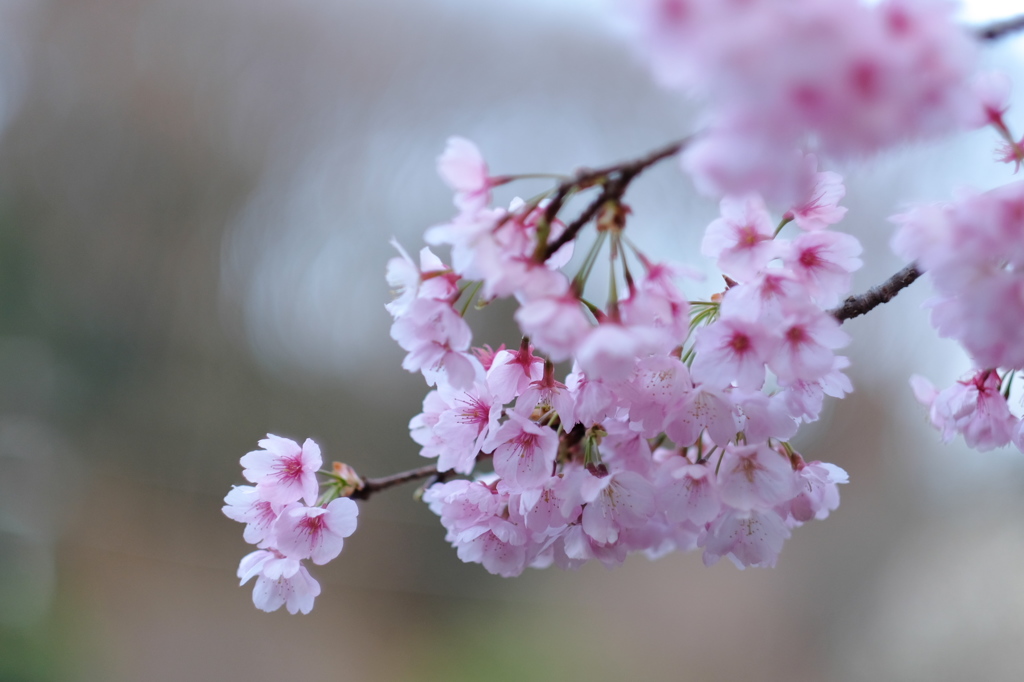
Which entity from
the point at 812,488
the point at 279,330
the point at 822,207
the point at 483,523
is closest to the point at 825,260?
the point at 822,207

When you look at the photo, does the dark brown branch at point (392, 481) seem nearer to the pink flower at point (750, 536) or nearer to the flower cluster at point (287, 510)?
the flower cluster at point (287, 510)

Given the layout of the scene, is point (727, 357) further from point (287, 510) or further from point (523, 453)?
point (287, 510)

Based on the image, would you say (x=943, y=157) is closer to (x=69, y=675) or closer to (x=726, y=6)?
(x=726, y=6)

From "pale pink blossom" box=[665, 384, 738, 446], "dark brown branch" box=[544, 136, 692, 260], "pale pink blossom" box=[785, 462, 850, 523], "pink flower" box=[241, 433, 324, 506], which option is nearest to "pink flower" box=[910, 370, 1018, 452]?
"pale pink blossom" box=[785, 462, 850, 523]

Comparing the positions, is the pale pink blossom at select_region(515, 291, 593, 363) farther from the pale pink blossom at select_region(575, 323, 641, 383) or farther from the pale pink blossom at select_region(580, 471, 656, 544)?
the pale pink blossom at select_region(580, 471, 656, 544)

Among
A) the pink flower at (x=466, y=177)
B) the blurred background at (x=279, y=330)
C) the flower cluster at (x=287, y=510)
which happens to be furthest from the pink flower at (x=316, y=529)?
the blurred background at (x=279, y=330)

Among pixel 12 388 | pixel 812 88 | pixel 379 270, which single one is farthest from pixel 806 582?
pixel 12 388

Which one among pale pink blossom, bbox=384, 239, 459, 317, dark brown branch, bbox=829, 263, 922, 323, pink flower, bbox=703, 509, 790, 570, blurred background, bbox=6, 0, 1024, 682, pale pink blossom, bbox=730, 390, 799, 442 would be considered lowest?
pink flower, bbox=703, 509, 790, 570
